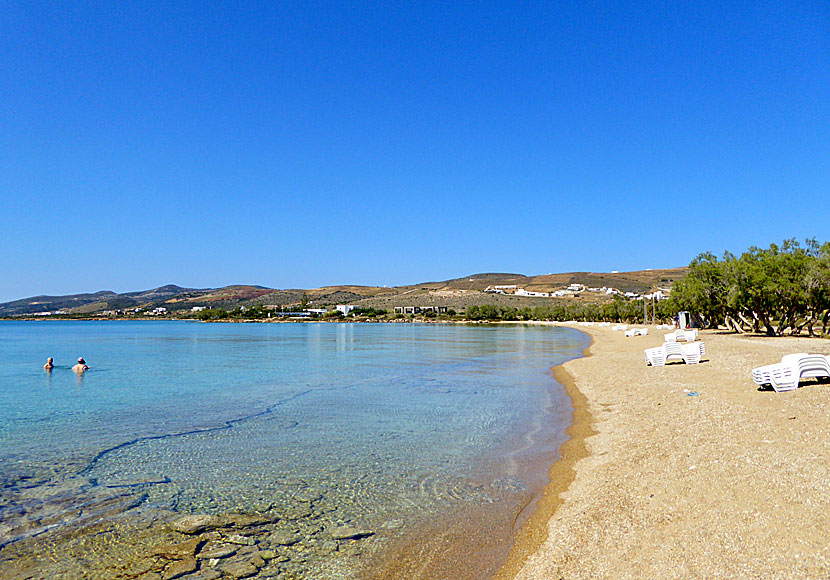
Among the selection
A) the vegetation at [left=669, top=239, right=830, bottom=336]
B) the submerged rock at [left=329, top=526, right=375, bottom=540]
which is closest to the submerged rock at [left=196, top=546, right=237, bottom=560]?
the submerged rock at [left=329, top=526, right=375, bottom=540]

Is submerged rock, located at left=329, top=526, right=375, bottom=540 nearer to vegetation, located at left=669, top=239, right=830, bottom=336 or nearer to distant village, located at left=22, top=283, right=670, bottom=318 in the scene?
vegetation, located at left=669, top=239, right=830, bottom=336

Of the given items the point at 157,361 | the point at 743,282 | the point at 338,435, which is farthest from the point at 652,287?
the point at 338,435

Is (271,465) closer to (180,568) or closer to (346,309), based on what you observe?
(180,568)

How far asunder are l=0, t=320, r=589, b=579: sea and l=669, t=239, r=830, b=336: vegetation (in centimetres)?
2346

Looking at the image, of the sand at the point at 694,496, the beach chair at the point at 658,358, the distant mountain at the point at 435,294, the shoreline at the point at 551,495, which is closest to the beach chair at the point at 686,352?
the beach chair at the point at 658,358

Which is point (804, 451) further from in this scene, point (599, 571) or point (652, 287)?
point (652, 287)

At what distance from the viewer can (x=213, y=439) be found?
10867 mm

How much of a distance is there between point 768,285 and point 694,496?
3338 centimetres

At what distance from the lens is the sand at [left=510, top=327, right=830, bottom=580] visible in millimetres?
4414

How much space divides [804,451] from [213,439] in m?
9.86

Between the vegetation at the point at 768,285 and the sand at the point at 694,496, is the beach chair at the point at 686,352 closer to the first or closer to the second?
the sand at the point at 694,496

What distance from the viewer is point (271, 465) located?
8.77 metres

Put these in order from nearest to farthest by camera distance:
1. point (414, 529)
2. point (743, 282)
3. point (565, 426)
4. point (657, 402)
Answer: point (414, 529)
point (565, 426)
point (657, 402)
point (743, 282)

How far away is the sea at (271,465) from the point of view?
19.0ft
